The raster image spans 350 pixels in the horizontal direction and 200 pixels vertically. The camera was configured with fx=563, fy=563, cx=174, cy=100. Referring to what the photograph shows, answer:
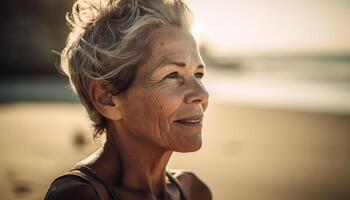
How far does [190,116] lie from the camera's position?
263cm

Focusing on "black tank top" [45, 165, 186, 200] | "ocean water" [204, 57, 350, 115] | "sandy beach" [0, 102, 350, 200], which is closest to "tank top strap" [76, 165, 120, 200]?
"black tank top" [45, 165, 186, 200]

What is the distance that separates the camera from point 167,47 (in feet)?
8.80

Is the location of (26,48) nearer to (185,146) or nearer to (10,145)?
(10,145)

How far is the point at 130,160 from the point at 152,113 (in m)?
0.29

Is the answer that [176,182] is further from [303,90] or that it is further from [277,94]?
[303,90]

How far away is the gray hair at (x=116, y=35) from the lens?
2619 millimetres

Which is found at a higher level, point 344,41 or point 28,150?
point 344,41

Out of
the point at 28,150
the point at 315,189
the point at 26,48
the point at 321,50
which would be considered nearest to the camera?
the point at 315,189

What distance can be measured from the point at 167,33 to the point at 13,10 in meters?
33.2

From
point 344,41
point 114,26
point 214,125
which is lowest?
point 114,26

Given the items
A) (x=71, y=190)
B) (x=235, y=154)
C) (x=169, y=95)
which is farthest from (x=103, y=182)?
(x=235, y=154)

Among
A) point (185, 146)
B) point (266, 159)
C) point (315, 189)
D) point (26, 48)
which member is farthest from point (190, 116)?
point (26, 48)

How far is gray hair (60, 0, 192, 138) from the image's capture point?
262 centimetres

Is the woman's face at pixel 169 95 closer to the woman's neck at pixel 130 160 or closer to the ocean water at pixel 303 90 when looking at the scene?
the woman's neck at pixel 130 160
